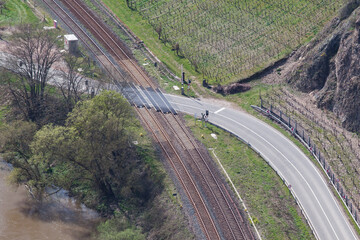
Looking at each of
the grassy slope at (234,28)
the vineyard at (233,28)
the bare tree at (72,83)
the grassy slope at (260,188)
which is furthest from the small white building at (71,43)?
the grassy slope at (260,188)

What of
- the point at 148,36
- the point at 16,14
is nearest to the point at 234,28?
the point at 148,36

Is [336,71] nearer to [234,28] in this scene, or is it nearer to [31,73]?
[234,28]

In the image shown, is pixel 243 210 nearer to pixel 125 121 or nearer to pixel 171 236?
pixel 171 236

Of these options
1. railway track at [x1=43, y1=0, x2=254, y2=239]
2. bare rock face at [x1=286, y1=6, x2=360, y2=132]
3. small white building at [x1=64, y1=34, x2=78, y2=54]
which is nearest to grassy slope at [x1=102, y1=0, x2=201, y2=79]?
railway track at [x1=43, y1=0, x2=254, y2=239]

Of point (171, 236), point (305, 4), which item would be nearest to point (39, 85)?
point (171, 236)

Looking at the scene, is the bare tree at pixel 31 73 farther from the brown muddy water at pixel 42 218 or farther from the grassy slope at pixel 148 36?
the grassy slope at pixel 148 36

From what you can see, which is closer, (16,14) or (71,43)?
(71,43)
